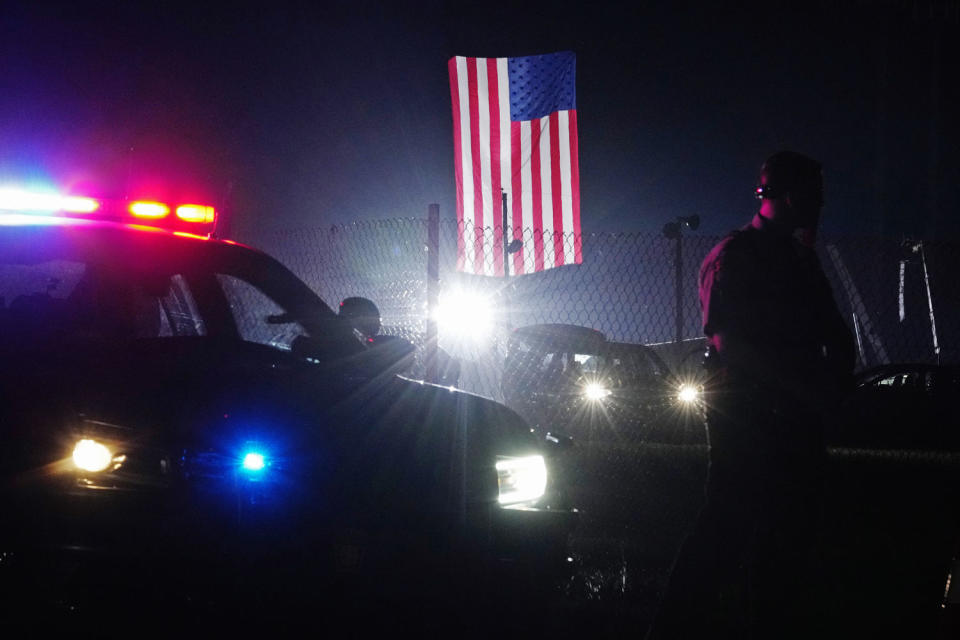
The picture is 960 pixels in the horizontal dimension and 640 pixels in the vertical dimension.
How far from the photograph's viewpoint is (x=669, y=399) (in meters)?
9.19

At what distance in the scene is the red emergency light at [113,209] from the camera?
365cm

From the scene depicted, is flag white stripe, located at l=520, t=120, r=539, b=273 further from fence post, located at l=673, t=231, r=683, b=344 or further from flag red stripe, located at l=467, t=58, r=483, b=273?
fence post, located at l=673, t=231, r=683, b=344

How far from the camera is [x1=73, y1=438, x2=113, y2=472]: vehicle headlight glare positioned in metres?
2.23

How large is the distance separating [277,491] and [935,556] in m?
4.08

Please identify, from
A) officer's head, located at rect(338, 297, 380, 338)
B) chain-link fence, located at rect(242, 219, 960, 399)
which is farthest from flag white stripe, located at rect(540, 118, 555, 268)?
officer's head, located at rect(338, 297, 380, 338)

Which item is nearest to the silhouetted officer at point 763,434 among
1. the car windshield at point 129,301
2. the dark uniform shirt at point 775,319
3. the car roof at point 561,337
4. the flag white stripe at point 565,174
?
the dark uniform shirt at point 775,319

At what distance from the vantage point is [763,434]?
3.05 meters

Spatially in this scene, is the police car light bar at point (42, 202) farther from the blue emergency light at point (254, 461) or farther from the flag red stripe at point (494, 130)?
the flag red stripe at point (494, 130)

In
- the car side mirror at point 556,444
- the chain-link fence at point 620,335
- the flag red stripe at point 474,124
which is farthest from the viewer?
the flag red stripe at point 474,124

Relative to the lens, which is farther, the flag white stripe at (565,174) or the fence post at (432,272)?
the flag white stripe at (565,174)

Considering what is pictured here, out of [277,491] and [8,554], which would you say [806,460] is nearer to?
[277,491]

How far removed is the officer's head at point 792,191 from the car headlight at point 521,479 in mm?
1144

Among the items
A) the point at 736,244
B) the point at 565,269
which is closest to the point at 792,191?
the point at 736,244

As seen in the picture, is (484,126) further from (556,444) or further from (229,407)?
(229,407)
